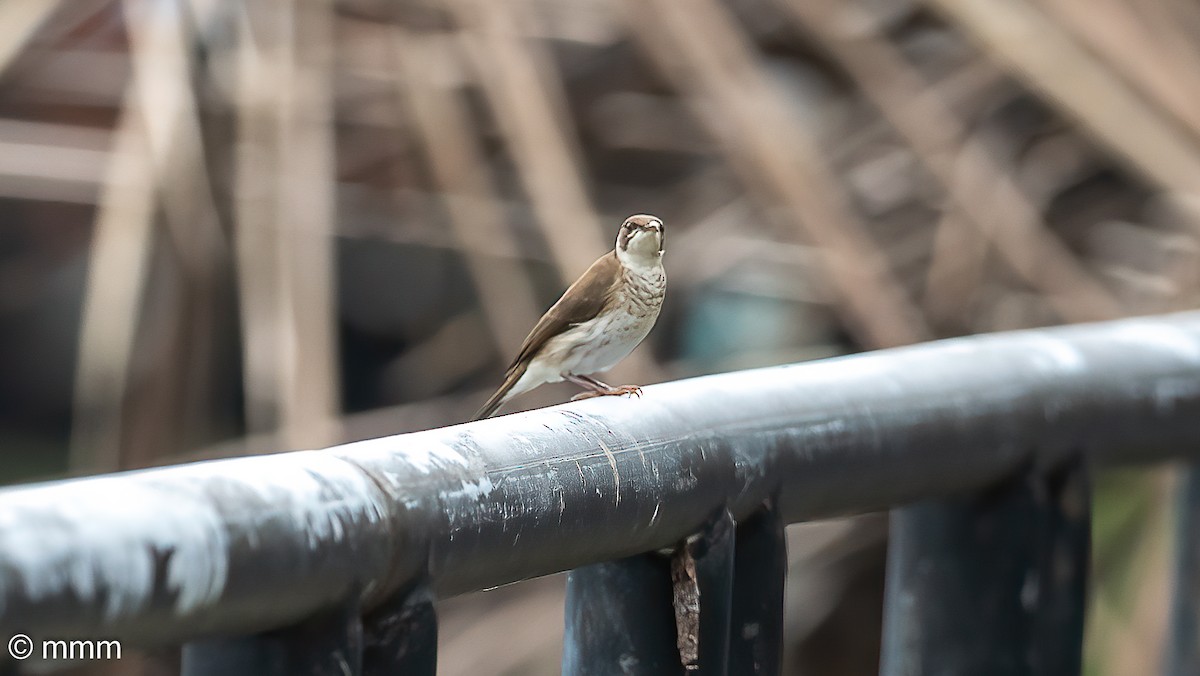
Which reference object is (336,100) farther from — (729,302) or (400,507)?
(400,507)

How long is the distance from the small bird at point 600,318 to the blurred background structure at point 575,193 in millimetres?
2362

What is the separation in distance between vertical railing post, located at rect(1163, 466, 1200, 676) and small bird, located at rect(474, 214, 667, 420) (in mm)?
1342

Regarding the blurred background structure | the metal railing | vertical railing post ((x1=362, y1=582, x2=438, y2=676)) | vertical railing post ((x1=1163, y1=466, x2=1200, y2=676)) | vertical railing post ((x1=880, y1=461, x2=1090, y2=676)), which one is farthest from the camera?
the blurred background structure

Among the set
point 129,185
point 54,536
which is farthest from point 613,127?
point 54,536

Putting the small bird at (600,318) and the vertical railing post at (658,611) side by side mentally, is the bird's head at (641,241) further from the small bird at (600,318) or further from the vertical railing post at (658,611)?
the vertical railing post at (658,611)

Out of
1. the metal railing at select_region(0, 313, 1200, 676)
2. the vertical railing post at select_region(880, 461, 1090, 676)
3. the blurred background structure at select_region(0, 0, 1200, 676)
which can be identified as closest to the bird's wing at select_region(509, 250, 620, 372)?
the metal railing at select_region(0, 313, 1200, 676)

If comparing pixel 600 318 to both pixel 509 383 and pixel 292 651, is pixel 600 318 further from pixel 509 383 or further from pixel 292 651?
pixel 292 651

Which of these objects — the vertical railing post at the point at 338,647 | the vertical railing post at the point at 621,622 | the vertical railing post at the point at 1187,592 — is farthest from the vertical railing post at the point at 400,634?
the vertical railing post at the point at 1187,592

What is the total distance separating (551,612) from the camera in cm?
633

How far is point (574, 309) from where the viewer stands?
2.94 m

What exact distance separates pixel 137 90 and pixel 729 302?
3399 millimetres

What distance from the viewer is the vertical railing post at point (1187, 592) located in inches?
68.6

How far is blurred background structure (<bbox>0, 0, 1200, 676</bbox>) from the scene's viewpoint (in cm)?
589

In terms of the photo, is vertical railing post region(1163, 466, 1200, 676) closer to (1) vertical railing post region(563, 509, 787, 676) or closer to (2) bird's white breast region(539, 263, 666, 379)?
(1) vertical railing post region(563, 509, 787, 676)
